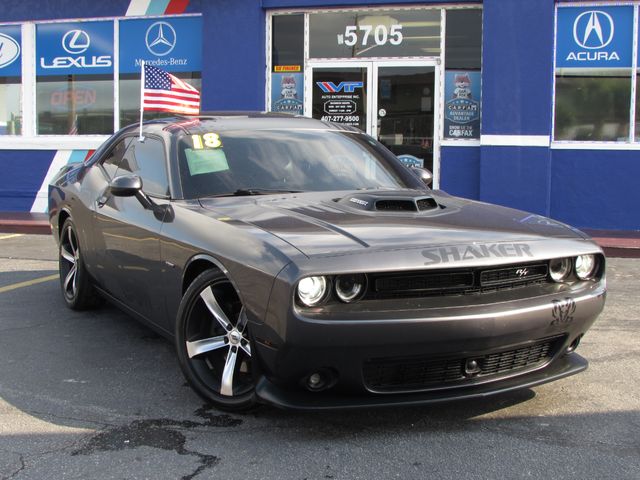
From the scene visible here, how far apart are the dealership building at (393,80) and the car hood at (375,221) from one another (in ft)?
23.2

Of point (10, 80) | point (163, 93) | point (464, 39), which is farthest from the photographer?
point (10, 80)

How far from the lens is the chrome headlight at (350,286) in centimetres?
293

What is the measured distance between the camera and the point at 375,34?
1110 centimetres

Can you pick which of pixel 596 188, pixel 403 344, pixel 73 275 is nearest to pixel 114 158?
pixel 73 275

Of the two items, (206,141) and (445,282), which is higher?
(206,141)

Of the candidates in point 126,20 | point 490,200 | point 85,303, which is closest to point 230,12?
point 126,20

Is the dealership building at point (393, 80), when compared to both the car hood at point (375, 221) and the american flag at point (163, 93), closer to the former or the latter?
the american flag at point (163, 93)

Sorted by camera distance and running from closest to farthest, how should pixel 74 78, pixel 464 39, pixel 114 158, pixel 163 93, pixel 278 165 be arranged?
pixel 278 165 < pixel 114 158 < pixel 163 93 < pixel 464 39 < pixel 74 78

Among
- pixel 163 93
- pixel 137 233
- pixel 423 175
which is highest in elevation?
pixel 163 93

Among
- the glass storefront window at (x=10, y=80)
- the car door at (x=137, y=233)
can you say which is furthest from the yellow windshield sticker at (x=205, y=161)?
the glass storefront window at (x=10, y=80)

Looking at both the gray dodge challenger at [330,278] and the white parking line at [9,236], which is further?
the white parking line at [9,236]

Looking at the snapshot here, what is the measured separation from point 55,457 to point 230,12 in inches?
374

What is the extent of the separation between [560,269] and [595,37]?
8.26 m

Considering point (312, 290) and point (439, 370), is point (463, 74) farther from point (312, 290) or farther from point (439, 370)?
point (312, 290)
